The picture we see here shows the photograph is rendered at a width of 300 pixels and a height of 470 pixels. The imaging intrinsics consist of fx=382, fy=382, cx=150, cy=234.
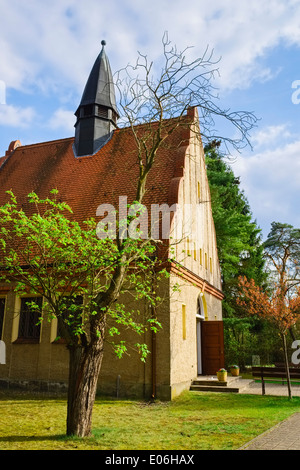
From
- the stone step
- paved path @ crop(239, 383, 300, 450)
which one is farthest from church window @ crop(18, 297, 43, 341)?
paved path @ crop(239, 383, 300, 450)

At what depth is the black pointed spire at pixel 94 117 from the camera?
18.4 meters

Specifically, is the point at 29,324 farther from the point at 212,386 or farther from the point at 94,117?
the point at 94,117

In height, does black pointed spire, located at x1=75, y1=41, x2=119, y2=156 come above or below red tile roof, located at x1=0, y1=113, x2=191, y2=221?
above

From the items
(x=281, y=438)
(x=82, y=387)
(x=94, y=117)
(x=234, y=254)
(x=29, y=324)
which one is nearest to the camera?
(x=281, y=438)

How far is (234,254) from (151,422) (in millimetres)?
18887

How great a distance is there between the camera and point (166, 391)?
37.9 feet

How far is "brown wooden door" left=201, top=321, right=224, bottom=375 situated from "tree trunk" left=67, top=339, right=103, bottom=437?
387 inches

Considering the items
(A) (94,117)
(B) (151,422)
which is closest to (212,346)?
(B) (151,422)

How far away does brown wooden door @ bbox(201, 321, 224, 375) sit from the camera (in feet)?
52.5

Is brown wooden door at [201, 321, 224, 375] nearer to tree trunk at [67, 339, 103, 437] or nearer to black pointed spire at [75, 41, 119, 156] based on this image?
black pointed spire at [75, 41, 119, 156]

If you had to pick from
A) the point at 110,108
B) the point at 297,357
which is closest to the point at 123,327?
the point at 110,108

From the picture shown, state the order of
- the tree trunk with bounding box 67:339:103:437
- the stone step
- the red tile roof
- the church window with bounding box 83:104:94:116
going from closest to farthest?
the tree trunk with bounding box 67:339:103:437
the stone step
the red tile roof
the church window with bounding box 83:104:94:116

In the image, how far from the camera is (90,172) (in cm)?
1669

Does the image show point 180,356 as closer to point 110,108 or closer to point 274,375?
point 274,375
